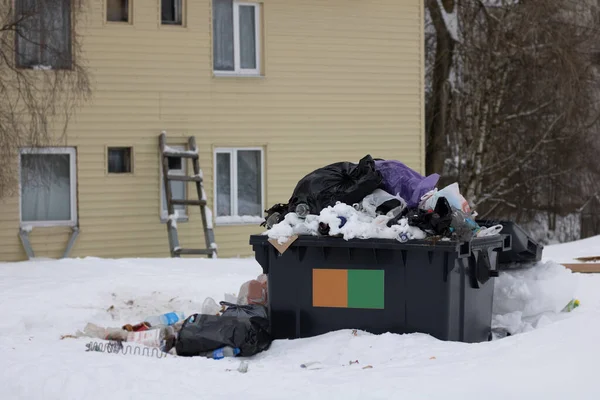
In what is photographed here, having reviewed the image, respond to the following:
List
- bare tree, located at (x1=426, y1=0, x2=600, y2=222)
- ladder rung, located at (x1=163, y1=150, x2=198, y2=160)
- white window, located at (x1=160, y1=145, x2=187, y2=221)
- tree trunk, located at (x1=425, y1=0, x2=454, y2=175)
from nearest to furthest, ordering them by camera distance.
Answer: ladder rung, located at (x1=163, y1=150, x2=198, y2=160) → white window, located at (x1=160, y1=145, x2=187, y2=221) → bare tree, located at (x1=426, y1=0, x2=600, y2=222) → tree trunk, located at (x1=425, y1=0, x2=454, y2=175)

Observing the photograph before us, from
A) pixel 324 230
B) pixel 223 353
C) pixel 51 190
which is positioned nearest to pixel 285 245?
pixel 324 230

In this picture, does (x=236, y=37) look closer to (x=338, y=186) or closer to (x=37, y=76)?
(x=37, y=76)

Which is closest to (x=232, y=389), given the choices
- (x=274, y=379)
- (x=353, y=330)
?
(x=274, y=379)

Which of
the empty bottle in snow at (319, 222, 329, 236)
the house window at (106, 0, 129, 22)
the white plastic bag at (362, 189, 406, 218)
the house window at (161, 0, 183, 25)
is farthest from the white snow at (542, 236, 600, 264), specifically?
the house window at (106, 0, 129, 22)

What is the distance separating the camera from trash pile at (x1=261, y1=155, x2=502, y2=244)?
7453 millimetres

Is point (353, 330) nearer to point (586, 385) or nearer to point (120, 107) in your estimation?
point (586, 385)

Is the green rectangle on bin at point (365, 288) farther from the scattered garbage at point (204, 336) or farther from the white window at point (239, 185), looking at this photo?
the white window at point (239, 185)

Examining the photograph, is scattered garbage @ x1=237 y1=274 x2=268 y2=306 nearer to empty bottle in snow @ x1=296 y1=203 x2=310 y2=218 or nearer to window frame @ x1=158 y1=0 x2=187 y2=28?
empty bottle in snow @ x1=296 y1=203 x2=310 y2=218

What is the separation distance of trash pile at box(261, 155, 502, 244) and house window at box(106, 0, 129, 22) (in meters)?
10.2

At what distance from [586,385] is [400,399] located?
1.07m

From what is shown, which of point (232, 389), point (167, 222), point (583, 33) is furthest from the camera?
point (583, 33)

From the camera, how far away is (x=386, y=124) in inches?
756

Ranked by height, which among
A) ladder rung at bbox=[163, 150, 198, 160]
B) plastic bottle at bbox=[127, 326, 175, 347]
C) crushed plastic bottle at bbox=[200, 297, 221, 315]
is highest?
ladder rung at bbox=[163, 150, 198, 160]

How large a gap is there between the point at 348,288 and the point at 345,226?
46 cm
